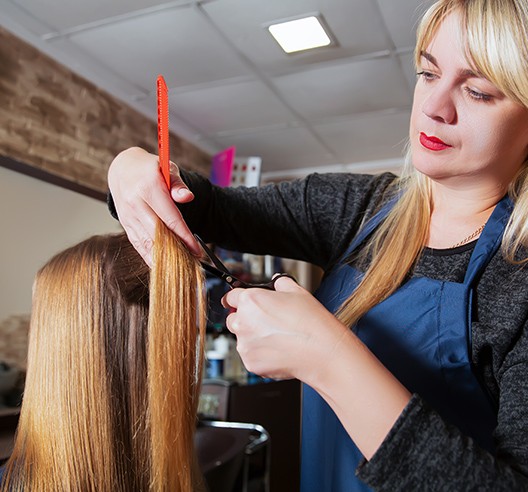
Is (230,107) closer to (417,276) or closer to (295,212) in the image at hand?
(295,212)

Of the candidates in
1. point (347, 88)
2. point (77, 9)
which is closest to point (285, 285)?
point (77, 9)

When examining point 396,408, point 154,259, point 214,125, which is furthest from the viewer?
point 214,125

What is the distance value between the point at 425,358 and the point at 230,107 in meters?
2.97

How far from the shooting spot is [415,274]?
1003 mm

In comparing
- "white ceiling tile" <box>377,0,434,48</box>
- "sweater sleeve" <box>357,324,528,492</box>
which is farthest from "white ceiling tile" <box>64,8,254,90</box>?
"sweater sleeve" <box>357,324,528,492</box>

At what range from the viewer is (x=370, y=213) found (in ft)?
3.67

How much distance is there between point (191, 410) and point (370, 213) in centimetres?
53

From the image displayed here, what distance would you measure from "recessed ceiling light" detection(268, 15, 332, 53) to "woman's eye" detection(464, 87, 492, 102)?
5.93ft

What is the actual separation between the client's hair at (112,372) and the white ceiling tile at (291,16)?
5.84 feet

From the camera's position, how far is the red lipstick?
93 cm

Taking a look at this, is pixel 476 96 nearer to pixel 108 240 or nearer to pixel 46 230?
pixel 108 240

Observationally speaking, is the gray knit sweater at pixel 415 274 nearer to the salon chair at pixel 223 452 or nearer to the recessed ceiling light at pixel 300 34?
the salon chair at pixel 223 452

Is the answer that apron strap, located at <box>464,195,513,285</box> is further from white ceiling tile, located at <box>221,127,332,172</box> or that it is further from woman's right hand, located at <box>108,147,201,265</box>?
white ceiling tile, located at <box>221,127,332,172</box>

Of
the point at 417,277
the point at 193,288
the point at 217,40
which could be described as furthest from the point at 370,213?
the point at 217,40
